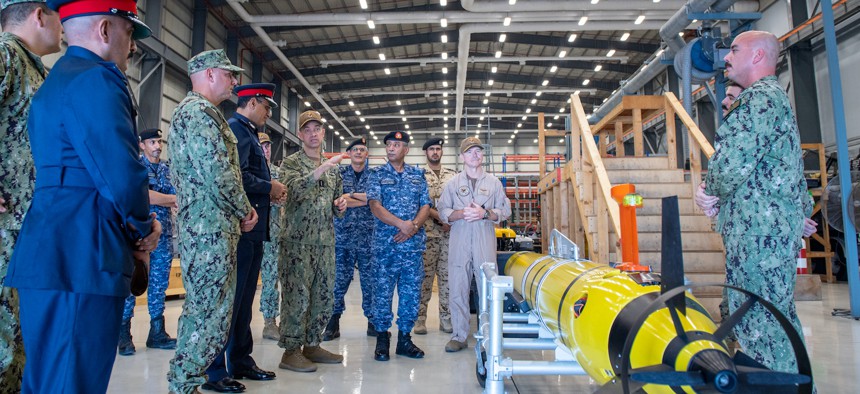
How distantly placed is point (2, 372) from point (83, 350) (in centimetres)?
76

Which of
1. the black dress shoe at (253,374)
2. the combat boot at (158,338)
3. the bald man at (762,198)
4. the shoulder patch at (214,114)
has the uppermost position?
the shoulder patch at (214,114)

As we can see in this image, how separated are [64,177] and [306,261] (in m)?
1.96

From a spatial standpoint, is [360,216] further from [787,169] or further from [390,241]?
[787,169]

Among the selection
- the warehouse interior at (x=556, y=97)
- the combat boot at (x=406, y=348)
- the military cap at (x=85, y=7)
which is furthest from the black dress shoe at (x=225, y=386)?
the military cap at (x=85, y=7)

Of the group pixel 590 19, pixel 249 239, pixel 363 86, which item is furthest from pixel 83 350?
pixel 363 86

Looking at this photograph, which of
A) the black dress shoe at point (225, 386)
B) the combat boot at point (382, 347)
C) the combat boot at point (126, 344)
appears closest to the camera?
the black dress shoe at point (225, 386)

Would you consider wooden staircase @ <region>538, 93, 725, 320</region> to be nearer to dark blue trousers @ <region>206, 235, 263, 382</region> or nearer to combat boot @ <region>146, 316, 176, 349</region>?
dark blue trousers @ <region>206, 235, 263, 382</region>

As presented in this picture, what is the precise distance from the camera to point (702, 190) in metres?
2.36

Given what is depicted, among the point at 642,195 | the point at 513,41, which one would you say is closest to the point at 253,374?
the point at 642,195

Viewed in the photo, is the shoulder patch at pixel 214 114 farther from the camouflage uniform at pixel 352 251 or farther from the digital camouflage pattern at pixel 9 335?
the camouflage uniform at pixel 352 251

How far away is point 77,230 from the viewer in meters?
1.34

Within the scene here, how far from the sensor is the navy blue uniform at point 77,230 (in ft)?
4.29

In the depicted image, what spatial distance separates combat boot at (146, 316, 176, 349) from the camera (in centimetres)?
387

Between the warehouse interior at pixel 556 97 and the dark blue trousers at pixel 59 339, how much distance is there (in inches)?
44.1
